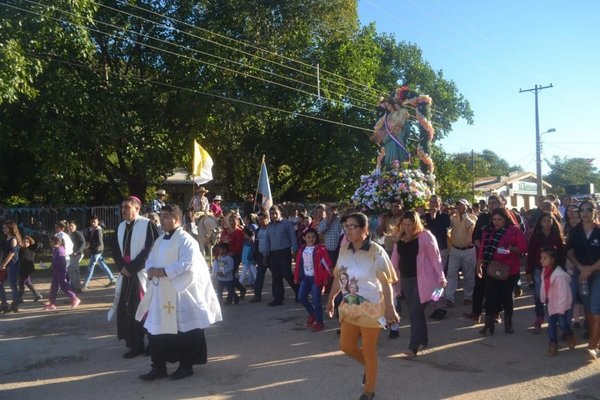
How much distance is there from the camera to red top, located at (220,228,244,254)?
1050cm

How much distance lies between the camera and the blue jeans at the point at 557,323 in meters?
6.44

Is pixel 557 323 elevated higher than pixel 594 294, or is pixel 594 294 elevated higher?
pixel 594 294

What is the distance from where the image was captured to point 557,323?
21.3ft

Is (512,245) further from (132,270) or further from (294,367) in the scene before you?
(132,270)

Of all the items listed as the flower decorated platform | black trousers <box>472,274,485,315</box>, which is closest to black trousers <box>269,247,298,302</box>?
the flower decorated platform

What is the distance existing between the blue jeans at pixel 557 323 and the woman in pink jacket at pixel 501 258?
0.87m

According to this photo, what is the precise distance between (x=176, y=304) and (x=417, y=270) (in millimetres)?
2773

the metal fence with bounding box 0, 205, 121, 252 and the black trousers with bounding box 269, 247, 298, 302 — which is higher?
the metal fence with bounding box 0, 205, 121, 252

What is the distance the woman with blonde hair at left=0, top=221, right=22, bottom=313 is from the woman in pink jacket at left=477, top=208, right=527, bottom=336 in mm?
8236

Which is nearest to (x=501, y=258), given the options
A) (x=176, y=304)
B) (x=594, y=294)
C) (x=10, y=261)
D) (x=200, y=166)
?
(x=594, y=294)

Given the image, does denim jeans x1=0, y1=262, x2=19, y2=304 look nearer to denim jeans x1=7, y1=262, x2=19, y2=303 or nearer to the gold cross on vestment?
denim jeans x1=7, y1=262, x2=19, y2=303

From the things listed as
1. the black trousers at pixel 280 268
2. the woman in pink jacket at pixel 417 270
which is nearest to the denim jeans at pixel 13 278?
the black trousers at pixel 280 268

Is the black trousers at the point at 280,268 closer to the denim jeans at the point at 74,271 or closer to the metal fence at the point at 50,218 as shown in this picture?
the denim jeans at the point at 74,271

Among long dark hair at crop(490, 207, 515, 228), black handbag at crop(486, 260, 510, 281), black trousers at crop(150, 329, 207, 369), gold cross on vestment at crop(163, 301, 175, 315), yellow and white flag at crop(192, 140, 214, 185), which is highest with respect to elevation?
yellow and white flag at crop(192, 140, 214, 185)
